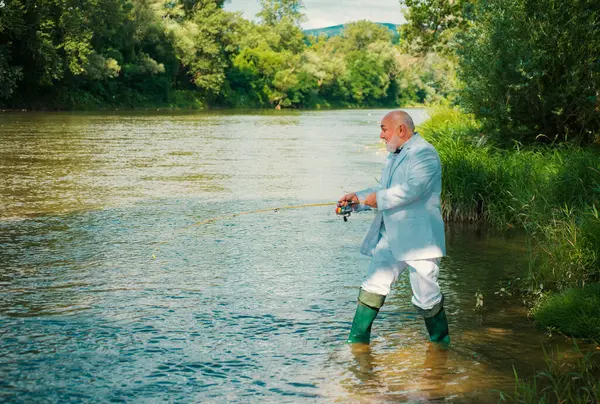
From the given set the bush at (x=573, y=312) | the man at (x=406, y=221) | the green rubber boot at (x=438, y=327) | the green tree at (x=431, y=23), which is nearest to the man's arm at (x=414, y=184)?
the man at (x=406, y=221)

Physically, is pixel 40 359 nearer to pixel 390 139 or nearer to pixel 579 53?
pixel 390 139

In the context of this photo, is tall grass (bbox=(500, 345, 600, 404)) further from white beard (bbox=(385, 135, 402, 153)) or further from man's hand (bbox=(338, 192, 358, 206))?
white beard (bbox=(385, 135, 402, 153))

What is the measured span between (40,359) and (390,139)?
3.01m

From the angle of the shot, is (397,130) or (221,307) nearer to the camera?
(397,130)

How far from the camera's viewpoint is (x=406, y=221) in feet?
18.4

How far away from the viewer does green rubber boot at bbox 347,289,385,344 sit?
18.9ft

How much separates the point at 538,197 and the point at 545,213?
87 centimetres

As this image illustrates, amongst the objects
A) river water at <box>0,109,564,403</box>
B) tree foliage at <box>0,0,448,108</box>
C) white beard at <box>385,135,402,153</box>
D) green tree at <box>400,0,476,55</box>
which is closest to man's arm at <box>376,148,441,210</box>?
white beard at <box>385,135,402,153</box>

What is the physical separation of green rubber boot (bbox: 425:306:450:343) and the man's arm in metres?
0.94

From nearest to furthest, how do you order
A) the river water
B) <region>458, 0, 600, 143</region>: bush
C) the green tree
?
the river water → <region>458, 0, 600, 143</region>: bush → the green tree

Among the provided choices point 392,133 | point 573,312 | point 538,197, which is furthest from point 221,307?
point 538,197

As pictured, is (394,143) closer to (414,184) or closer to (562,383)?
(414,184)

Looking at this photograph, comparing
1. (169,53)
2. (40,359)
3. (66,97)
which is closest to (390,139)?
(40,359)

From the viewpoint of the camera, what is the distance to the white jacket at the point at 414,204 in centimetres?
552
